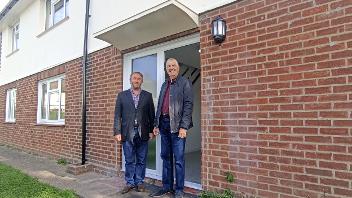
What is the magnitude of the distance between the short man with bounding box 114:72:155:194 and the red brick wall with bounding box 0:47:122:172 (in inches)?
47.6

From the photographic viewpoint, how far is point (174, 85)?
446 centimetres

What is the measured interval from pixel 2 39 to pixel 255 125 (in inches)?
574

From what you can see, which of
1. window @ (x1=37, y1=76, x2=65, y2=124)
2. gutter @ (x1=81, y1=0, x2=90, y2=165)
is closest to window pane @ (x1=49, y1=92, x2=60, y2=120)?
window @ (x1=37, y1=76, x2=65, y2=124)

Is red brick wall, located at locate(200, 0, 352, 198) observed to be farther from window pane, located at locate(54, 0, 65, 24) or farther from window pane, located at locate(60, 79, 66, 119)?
window pane, located at locate(54, 0, 65, 24)

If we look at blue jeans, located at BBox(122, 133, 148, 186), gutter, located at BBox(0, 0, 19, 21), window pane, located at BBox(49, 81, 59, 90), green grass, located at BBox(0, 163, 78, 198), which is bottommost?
green grass, located at BBox(0, 163, 78, 198)

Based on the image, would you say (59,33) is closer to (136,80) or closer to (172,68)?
(136,80)

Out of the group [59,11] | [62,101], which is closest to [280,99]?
[62,101]

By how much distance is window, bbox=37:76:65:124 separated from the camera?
877cm

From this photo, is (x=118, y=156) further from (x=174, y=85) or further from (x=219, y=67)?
(x=219, y=67)

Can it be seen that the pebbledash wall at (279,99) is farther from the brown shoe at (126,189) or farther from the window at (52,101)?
the window at (52,101)

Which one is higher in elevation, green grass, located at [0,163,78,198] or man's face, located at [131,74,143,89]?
man's face, located at [131,74,143,89]

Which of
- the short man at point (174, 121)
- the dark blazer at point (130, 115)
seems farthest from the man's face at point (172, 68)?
the dark blazer at point (130, 115)

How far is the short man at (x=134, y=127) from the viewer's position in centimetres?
489

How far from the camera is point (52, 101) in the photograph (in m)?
9.38
